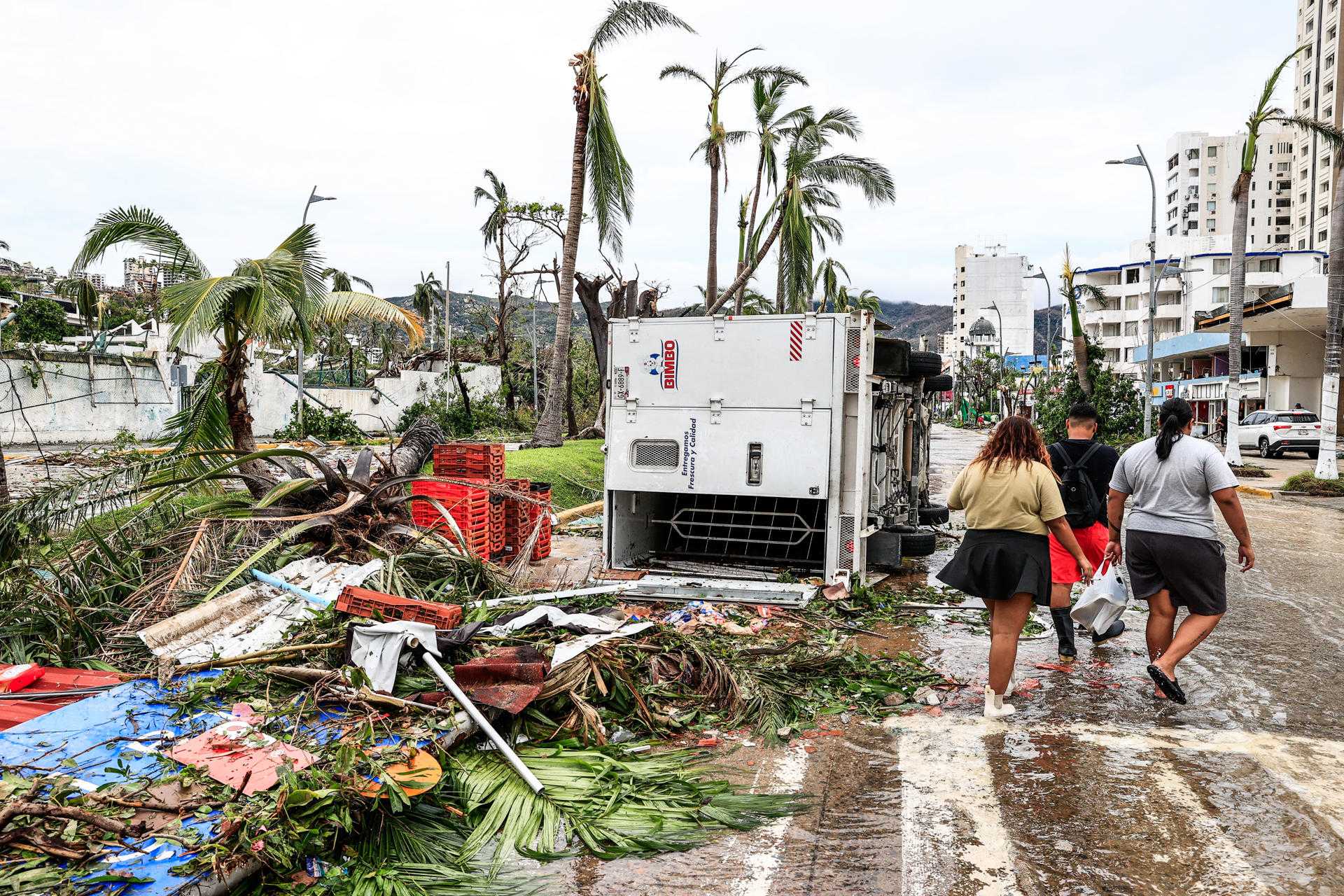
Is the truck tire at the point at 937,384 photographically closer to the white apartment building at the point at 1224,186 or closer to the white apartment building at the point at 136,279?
the white apartment building at the point at 136,279

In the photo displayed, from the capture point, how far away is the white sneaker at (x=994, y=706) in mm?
5730

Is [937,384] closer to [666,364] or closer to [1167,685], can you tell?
[666,364]

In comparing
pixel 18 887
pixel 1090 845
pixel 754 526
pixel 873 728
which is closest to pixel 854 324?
pixel 754 526

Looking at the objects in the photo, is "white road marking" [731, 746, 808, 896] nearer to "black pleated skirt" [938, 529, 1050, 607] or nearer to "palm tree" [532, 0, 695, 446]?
"black pleated skirt" [938, 529, 1050, 607]

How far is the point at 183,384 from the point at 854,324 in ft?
82.6

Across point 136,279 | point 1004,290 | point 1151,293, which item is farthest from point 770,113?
point 1004,290

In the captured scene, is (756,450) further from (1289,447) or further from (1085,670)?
(1289,447)

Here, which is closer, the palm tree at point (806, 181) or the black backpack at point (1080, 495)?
the black backpack at point (1080, 495)

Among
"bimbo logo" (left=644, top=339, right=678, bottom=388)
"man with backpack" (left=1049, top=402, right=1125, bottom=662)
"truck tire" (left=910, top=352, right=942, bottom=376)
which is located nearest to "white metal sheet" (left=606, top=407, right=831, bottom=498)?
"bimbo logo" (left=644, top=339, right=678, bottom=388)

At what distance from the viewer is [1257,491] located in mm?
20266

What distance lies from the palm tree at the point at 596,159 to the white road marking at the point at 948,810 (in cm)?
1419

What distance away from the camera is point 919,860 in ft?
13.0

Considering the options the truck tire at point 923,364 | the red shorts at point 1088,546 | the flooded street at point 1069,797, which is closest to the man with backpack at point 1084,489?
the red shorts at point 1088,546

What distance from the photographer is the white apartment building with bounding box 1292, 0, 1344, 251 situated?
236ft
